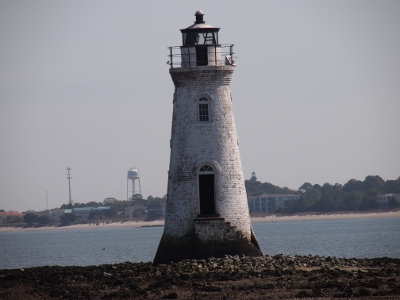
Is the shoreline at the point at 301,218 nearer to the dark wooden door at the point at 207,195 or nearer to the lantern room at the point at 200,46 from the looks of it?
the dark wooden door at the point at 207,195

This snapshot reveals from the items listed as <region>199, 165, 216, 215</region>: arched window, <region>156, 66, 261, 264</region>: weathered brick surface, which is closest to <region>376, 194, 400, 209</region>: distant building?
<region>199, 165, 216, 215</region>: arched window

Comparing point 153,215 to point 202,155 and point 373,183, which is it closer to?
point 373,183

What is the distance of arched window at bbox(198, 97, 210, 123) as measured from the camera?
109 ft

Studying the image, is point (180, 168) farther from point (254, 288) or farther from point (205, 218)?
point (254, 288)

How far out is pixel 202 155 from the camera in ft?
108

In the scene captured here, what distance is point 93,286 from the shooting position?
29250 millimetres

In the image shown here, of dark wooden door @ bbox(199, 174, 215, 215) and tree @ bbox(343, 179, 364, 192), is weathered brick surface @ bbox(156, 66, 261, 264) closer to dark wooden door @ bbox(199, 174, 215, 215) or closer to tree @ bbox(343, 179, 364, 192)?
dark wooden door @ bbox(199, 174, 215, 215)

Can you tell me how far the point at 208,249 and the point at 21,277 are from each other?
6.69 m

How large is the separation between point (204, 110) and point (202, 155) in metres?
1.68

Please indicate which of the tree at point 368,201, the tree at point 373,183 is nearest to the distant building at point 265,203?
the tree at point 373,183

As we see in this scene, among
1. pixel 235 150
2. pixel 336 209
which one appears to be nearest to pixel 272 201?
pixel 336 209

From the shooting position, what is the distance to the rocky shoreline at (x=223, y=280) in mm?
26297

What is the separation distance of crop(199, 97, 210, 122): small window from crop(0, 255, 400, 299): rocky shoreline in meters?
5.10

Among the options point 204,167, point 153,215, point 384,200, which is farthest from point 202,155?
point 153,215
